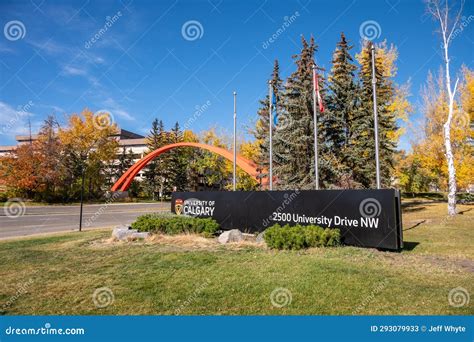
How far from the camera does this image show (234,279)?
253 inches

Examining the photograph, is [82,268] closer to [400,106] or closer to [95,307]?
[95,307]

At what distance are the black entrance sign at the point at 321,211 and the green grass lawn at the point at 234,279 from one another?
0.72 meters

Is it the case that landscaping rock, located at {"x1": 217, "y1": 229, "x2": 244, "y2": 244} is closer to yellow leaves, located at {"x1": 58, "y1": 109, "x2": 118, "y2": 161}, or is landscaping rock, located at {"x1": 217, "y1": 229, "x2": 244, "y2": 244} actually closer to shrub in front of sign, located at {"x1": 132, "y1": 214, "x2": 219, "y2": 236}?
shrub in front of sign, located at {"x1": 132, "y1": 214, "x2": 219, "y2": 236}

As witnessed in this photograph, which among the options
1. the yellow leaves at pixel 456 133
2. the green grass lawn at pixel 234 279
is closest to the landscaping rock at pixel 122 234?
the green grass lawn at pixel 234 279

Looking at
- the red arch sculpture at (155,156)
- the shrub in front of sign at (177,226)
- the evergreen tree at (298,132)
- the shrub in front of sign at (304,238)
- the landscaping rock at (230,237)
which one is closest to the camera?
the shrub in front of sign at (304,238)

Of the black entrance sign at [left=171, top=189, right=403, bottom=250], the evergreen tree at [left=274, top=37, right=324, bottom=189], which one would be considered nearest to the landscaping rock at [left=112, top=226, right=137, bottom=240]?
the black entrance sign at [left=171, top=189, right=403, bottom=250]

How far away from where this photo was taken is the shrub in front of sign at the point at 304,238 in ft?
30.8

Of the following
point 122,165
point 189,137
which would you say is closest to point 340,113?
point 189,137

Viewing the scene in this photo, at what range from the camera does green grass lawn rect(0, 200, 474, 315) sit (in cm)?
504

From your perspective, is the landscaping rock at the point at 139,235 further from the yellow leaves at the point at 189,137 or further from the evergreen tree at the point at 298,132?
the yellow leaves at the point at 189,137

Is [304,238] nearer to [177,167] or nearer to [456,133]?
[456,133]

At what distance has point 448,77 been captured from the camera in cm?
1881

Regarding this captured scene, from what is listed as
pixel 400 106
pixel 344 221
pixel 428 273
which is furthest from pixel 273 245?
pixel 400 106

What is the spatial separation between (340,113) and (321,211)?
12.9m
